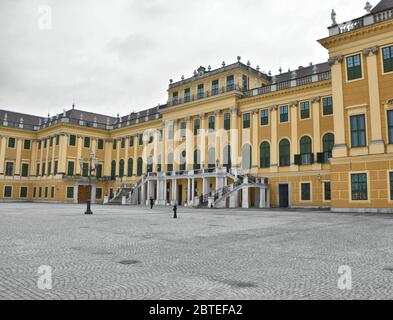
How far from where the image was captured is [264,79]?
162ft

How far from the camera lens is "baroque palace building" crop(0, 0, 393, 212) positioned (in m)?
26.2

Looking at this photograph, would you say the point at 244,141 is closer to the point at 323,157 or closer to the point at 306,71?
the point at 323,157

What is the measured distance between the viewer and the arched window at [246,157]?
1668 inches

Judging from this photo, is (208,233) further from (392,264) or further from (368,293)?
(368,293)

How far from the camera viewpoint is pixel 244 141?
43.0 m

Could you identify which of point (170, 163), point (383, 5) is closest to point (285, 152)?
point (383, 5)

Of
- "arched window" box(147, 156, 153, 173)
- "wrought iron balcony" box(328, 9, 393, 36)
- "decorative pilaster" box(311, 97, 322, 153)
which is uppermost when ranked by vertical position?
"wrought iron balcony" box(328, 9, 393, 36)

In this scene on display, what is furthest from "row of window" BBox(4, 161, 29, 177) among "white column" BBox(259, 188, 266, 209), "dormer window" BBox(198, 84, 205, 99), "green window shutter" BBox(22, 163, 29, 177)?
"white column" BBox(259, 188, 266, 209)

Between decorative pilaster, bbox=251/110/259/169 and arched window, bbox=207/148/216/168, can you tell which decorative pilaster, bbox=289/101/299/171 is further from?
arched window, bbox=207/148/216/168

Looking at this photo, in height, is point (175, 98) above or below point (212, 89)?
above

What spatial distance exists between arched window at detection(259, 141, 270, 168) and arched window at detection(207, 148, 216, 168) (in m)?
6.40

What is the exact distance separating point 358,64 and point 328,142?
10.4 metres

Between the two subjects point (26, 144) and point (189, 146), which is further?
point (26, 144)

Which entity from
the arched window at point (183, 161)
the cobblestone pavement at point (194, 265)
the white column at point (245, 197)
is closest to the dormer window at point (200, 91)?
the arched window at point (183, 161)
